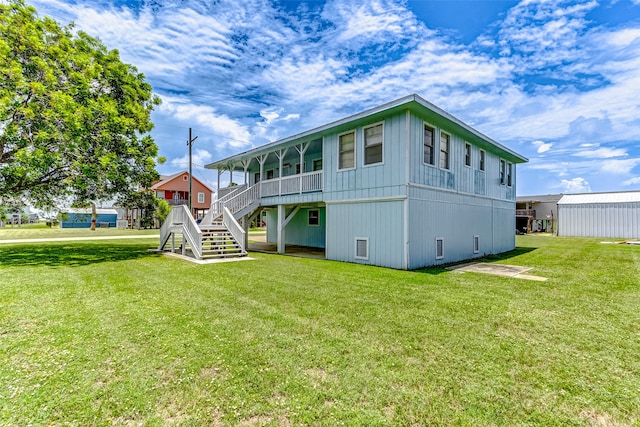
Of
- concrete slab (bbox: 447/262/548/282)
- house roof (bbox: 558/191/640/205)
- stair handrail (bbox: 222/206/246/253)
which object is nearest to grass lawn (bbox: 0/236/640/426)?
concrete slab (bbox: 447/262/548/282)

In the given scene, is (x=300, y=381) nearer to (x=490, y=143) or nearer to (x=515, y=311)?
(x=515, y=311)

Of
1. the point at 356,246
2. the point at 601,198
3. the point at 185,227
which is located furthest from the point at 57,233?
the point at 601,198

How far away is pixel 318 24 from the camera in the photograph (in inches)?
459

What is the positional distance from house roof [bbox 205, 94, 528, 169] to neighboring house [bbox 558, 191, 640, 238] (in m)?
14.7

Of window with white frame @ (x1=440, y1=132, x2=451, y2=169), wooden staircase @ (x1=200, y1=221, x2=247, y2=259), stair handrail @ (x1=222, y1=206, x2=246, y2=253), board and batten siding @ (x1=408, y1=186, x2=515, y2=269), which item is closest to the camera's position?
board and batten siding @ (x1=408, y1=186, x2=515, y2=269)

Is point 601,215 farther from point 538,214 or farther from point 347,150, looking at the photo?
point 347,150

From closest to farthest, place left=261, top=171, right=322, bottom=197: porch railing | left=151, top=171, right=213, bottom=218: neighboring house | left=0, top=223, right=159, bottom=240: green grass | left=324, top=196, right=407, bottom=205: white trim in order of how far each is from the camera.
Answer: left=324, top=196, right=407, bottom=205: white trim → left=261, top=171, right=322, bottom=197: porch railing → left=0, top=223, right=159, bottom=240: green grass → left=151, top=171, right=213, bottom=218: neighboring house

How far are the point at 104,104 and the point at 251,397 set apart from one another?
13.5m

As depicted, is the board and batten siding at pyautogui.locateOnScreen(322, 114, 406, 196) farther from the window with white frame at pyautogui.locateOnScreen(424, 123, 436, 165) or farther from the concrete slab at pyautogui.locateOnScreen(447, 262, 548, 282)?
the concrete slab at pyautogui.locateOnScreen(447, 262, 548, 282)

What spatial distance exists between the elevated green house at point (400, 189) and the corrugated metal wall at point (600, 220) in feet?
53.4

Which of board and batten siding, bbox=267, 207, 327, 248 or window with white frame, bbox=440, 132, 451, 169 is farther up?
window with white frame, bbox=440, 132, 451, 169

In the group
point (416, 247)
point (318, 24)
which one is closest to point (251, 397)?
point (416, 247)

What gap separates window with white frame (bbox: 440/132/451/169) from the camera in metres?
10.5

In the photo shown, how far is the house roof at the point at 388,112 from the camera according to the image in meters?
8.61
